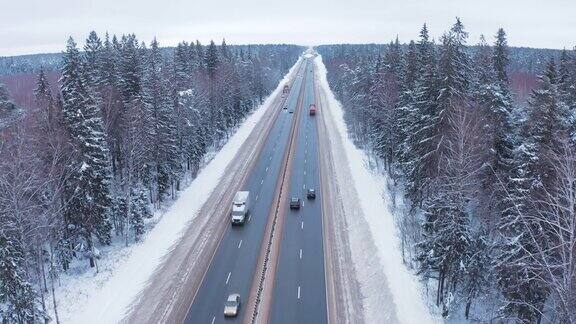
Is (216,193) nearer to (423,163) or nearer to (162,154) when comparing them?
(162,154)

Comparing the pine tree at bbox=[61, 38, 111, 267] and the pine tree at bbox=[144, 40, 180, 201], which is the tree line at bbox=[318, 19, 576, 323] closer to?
the pine tree at bbox=[61, 38, 111, 267]

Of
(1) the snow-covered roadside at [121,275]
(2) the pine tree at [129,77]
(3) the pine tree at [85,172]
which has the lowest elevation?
(1) the snow-covered roadside at [121,275]

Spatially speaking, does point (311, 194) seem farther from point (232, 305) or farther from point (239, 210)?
point (232, 305)

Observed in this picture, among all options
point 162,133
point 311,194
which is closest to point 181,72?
point 162,133

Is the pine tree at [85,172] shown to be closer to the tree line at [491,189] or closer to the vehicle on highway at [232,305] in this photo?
the vehicle on highway at [232,305]

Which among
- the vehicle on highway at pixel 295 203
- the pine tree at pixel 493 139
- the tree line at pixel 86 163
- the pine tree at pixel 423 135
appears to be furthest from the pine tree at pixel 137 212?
the pine tree at pixel 493 139

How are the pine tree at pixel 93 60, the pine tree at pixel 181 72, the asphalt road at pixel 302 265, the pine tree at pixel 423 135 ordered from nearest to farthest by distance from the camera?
the asphalt road at pixel 302 265, the pine tree at pixel 423 135, the pine tree at pixel 93 60, the pine tree at pixel 181 72
